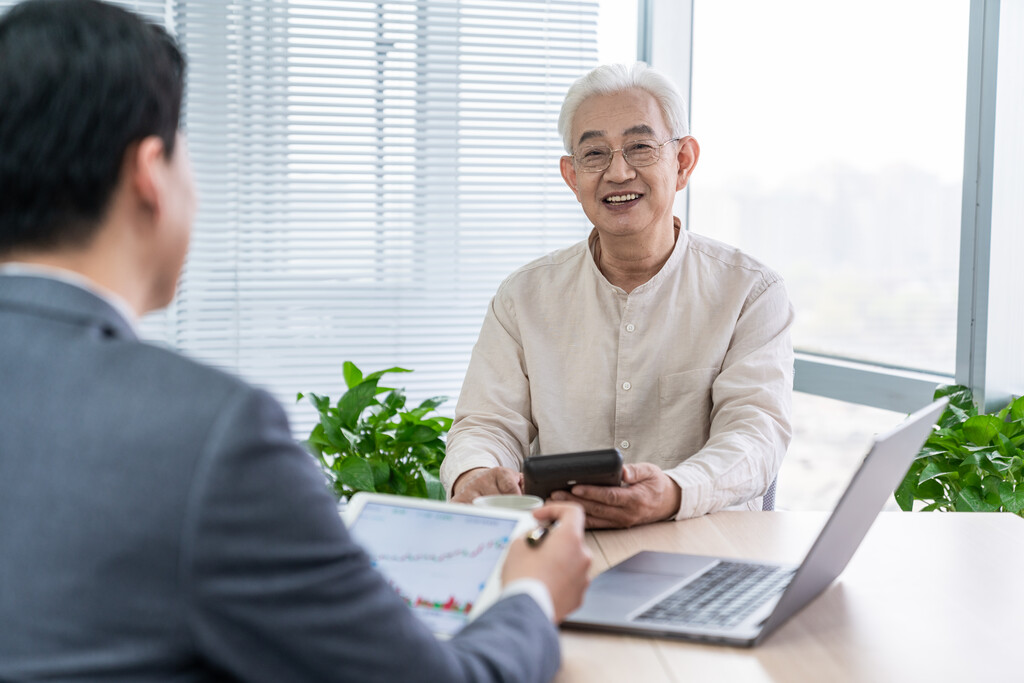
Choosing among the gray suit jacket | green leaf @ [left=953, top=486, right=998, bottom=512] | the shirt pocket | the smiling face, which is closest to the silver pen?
the gray suit jacket

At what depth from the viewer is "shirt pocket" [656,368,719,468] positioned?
6.37 ft

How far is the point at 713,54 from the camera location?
3.32 meters

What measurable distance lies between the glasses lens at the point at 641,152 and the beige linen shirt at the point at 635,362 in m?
0.21

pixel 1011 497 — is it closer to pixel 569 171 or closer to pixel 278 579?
pixel 569 171

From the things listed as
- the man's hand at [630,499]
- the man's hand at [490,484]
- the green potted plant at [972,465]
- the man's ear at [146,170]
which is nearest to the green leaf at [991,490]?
the green potted plant at [972,465]

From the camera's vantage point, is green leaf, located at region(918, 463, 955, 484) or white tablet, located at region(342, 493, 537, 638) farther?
green leaf, located at region(918, 463, 955, 484)

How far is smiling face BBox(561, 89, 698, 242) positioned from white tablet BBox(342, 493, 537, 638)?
1.11m

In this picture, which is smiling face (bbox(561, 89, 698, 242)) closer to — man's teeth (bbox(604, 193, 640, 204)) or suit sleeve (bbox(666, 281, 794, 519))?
man's teeth (bbox(604, 193, 640, 204))

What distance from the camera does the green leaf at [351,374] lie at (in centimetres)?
287

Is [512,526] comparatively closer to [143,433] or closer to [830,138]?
[143,433]

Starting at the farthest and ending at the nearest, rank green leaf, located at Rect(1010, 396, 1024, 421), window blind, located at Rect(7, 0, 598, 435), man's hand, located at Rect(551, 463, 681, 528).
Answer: window blind, located at Rect(7, 0, 598, 435)
green leaf, located at Rect(1010, 396, 1024, 421)
man's hand, located at Rect(551, 463, 681, 528)

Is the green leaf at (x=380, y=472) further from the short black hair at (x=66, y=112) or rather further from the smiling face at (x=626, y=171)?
the short black hair at (x=66, y=112)

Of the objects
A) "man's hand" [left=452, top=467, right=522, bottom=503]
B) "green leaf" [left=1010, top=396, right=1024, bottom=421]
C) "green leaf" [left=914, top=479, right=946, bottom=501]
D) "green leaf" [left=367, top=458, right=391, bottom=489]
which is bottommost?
"green leaf" [left=367, top=458, right=391, bottom=489]

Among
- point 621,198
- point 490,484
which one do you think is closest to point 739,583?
point 490,484
